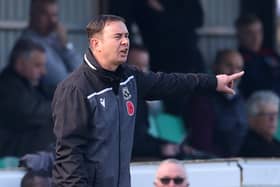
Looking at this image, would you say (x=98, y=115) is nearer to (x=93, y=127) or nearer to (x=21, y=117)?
(x=93, y=127)

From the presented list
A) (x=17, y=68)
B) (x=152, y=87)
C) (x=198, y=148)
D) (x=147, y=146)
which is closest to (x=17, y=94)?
(x=17, y=68)

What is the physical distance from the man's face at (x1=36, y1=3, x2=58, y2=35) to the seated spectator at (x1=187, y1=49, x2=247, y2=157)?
4.40 feet

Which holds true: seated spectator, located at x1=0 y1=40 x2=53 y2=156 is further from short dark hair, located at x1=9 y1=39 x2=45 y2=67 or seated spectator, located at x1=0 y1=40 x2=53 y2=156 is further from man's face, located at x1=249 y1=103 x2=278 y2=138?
man's face, located at x1=249 y1=103 x2=278 y2=138

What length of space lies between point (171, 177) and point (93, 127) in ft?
3.74

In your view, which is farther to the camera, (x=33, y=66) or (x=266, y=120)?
(x=266, y=120)

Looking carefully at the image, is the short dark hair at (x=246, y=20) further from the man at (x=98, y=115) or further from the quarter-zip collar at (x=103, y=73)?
the quarter-zip collar at (x=103, y=73)

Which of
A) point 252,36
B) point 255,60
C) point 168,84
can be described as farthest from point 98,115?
point 252,36

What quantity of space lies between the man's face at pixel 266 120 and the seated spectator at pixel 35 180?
138 inches

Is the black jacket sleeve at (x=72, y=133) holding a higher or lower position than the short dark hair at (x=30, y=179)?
higher

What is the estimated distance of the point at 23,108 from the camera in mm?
9461

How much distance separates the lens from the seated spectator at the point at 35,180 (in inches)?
290

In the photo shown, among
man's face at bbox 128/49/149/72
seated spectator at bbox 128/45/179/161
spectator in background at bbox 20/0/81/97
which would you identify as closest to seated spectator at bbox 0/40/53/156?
spectator in background at bbox 20/0/81/97

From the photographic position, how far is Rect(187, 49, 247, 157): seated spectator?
10539 mm

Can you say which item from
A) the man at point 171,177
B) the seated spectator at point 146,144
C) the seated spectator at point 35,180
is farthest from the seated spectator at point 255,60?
the seated spectator at point 35,180
